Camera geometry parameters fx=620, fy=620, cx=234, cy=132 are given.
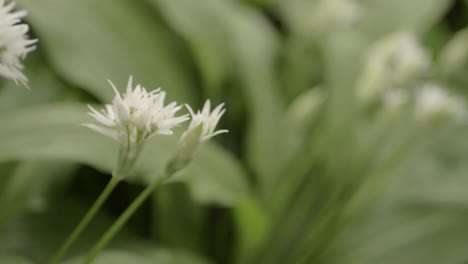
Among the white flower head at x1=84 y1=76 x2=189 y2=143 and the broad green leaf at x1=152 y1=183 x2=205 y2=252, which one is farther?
the broad green leaf at x1=152 y1=183 x2=205 y2=252

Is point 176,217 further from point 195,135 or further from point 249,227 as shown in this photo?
point 195,135

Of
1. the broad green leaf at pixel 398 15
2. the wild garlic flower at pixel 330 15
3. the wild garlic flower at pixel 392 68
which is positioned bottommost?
the wild garlic flower at pixel 392 68

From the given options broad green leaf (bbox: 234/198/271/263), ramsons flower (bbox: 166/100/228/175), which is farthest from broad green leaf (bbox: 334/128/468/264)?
ramsons flower (bbox: 166/100/228/175)

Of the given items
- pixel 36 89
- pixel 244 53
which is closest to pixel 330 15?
pixel 244 53

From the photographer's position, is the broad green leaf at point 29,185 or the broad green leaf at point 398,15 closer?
the broad green leaf at point 29,185

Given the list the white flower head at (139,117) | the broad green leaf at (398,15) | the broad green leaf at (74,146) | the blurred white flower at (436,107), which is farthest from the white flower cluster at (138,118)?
the broad green leaf at (398,15)

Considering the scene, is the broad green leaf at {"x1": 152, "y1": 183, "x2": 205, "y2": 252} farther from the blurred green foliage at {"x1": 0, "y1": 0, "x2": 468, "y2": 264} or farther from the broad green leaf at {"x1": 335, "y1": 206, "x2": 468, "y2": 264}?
the broad green leaf at {"x1": 335, "y1": 206, "x2": 468, "y2": 264}

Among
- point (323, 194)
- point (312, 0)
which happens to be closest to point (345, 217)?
point (323, 194)

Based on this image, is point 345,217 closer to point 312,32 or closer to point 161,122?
point 312,32

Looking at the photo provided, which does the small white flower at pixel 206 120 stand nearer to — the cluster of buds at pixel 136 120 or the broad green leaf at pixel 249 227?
the cluster of buds at pixel 136 120
